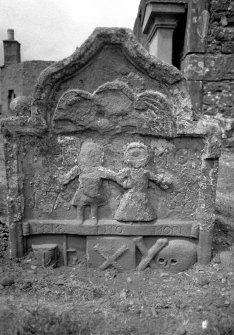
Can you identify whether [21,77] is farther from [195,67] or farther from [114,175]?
[114,175]

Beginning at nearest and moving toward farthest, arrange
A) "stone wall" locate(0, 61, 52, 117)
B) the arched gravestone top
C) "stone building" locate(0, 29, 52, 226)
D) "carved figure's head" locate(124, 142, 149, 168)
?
the arched gravestone top → "carved figure's head" locate(124, 142, 149, 168) → "stone wall" locate(0, 61, 52, 117) → "stone building" locate(0, 29, 52, 226)

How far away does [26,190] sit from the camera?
9.86 feet

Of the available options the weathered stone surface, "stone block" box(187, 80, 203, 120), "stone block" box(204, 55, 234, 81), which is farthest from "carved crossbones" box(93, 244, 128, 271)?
the weathered stone surface

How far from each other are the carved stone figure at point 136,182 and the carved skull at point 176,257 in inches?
14.0

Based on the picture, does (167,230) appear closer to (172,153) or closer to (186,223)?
(186,223)

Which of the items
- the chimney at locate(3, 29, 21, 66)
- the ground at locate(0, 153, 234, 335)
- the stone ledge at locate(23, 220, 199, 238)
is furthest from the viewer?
the chimney at locate(3, 29, 21, 66)

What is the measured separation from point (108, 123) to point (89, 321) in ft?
5.43

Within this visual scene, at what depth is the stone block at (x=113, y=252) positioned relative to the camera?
3.01 meters

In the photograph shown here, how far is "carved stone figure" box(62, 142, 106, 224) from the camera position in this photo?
2928mm

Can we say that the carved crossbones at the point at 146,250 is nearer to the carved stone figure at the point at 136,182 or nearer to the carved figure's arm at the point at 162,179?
the carved stone figure at the point at 136,182

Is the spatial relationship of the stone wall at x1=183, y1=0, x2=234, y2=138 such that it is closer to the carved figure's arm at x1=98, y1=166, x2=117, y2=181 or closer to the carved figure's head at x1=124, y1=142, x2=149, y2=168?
the carved figure's head at x1=124, y1=142, x2=149, y2=168

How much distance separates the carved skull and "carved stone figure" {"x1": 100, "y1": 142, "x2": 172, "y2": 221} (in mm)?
356

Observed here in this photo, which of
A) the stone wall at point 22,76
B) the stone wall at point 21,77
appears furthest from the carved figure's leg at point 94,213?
the stone wall at point 22,76

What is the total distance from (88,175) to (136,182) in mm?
460
